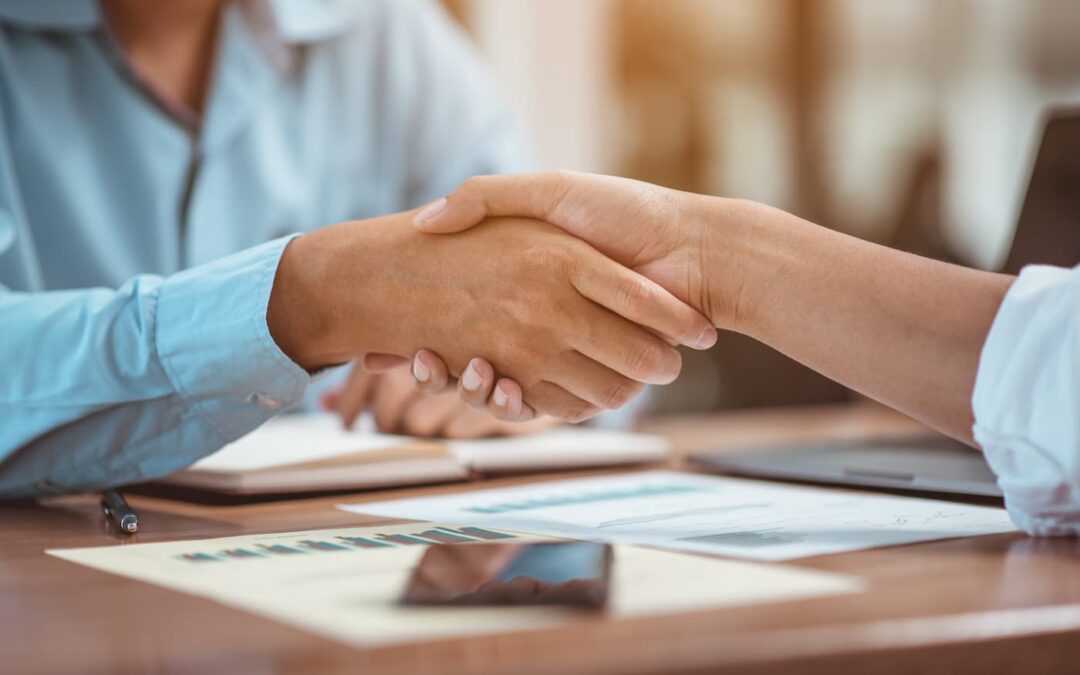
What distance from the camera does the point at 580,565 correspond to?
1.71ft

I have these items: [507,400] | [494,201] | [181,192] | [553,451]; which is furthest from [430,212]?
[181,192]

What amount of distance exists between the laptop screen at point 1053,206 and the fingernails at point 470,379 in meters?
0.42

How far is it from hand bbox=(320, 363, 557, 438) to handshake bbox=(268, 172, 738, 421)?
217mm

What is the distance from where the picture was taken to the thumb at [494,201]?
83 centimetres

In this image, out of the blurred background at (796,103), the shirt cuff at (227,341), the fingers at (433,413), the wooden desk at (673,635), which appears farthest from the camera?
the blurred background at (796,103)

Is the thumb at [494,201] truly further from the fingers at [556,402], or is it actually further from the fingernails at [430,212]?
the fingers at [556,402]

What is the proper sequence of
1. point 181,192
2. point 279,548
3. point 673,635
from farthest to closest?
point 181,192 < point 279,548 < point 673,635

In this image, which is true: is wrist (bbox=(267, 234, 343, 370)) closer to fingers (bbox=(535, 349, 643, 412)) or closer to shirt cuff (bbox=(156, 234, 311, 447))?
shirt cuff (bbox=(156, 234, 311, 447))

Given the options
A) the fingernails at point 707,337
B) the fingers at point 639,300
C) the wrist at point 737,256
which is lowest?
the fingernails at point 707,337

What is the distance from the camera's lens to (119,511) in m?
0.71

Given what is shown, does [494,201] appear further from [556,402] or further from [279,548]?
[279,548]

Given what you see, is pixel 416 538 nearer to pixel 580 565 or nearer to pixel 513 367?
pixel 580 565

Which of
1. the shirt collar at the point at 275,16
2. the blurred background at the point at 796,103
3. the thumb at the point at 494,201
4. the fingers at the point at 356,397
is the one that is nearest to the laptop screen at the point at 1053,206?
the thumb at the point at 494,201

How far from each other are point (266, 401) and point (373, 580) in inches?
13.8
